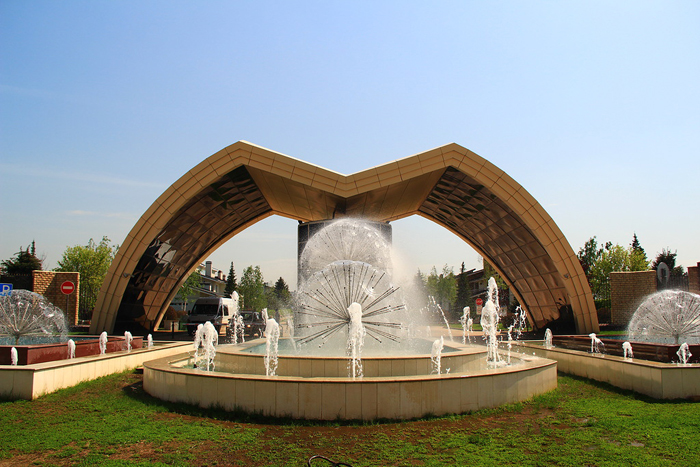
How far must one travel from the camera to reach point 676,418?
24.1 ft

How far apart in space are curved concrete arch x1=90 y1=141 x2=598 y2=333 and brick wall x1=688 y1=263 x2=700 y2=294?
40.9 ft

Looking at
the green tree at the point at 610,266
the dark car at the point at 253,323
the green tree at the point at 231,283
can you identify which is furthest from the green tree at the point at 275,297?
the green tree at the point at 610,266

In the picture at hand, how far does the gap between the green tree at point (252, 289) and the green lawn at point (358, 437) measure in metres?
47.9

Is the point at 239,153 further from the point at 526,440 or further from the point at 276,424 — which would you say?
the point at 526,440

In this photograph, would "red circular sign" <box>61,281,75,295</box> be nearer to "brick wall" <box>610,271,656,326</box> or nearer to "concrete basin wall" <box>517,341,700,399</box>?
"concrete basin wall" <box>517,341,700,399</box>

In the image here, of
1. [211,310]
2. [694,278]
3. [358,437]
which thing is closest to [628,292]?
[694,278]

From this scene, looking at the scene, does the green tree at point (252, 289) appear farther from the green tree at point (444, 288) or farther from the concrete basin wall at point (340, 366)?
the concrete basin wall at point (340, 366)

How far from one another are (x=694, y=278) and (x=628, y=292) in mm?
10407

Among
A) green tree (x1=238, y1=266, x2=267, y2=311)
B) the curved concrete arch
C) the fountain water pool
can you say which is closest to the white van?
the curved concrete arch

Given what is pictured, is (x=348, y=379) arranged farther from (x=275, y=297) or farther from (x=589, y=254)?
(x=275, y=297)

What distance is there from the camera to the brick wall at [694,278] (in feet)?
102

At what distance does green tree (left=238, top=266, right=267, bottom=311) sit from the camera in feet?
184

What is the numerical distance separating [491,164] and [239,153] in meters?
10.5

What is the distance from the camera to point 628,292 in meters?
24.9
